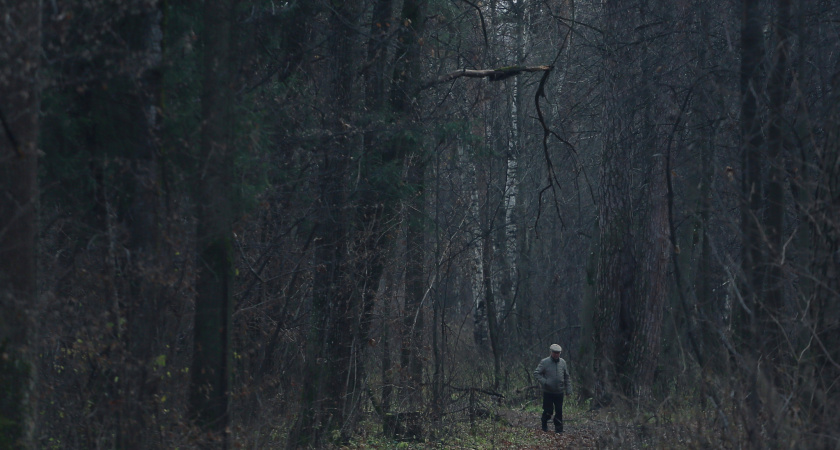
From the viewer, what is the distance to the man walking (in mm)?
15023

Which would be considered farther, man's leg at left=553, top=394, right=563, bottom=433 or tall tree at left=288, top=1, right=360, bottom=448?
man's leg at left=553, top=394, right=563, bottom=433

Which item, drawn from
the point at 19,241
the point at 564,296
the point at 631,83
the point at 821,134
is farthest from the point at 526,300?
the point at 19,241

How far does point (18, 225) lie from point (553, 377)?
34.7 ft

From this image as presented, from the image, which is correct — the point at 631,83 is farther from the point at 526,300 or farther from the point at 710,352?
the point at 526,300

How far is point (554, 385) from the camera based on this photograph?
15.0 meters

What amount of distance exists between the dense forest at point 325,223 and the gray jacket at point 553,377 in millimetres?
708

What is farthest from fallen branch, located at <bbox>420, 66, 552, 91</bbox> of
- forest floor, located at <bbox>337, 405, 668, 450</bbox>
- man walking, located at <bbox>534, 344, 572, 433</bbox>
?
man walking, located at <bbox>534, 344, 572, 433</bbox>

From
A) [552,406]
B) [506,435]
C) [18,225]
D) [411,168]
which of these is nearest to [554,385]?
[552,406]

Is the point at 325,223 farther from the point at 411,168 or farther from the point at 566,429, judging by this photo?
the point at 566,429

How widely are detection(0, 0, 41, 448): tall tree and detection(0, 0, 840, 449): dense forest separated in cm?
2

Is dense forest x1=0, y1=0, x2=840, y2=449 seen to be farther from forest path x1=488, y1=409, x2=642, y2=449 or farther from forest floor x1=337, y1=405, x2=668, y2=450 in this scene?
forest path x1=488, y1=409, x2=642, y2=449

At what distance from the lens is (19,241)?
6668mm

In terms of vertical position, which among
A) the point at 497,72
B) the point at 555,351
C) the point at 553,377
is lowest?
the point at 553,377

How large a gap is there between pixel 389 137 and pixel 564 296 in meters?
17.7
